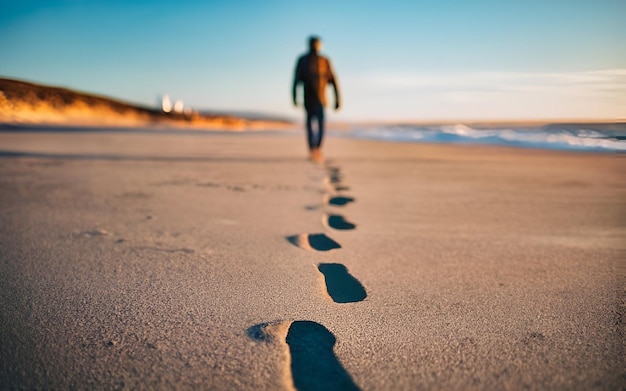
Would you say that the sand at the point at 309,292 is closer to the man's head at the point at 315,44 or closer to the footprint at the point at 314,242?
the footprint at the point at 314,242

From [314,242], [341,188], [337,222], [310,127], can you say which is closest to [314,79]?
[310,127]

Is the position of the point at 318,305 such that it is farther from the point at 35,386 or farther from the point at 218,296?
the point at 35,386

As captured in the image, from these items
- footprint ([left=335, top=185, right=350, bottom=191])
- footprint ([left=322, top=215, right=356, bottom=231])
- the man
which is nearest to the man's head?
the man

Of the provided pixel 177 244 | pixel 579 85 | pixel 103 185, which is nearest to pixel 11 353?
pixel 177 244

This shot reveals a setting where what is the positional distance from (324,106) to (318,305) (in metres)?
4.34

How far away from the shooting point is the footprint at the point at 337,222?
5.82ft

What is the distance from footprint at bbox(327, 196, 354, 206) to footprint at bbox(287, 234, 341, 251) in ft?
2.23

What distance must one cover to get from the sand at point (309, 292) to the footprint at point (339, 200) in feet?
0.07

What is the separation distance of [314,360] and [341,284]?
41cm

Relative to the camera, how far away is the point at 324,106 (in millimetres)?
5098

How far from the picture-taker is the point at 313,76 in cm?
497

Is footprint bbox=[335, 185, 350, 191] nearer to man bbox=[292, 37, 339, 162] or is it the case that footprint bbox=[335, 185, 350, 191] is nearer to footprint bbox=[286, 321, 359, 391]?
footprint bbox=[286, 321, 359, 391]

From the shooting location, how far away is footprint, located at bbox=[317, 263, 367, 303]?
1.05 metres

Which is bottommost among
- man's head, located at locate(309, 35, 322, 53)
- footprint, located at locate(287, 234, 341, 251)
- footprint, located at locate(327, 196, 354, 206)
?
footprint, located at locate(287, 234, 341, 251)
